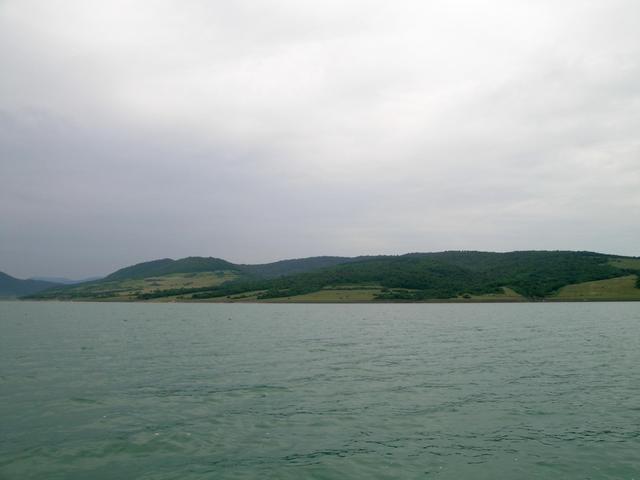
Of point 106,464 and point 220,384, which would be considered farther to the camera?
point 220,384

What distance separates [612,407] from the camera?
93.9 feet

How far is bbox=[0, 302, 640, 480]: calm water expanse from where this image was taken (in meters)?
19.6

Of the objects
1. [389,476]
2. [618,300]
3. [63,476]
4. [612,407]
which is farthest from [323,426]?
[618,300]

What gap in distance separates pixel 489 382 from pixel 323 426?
16667 millimetres

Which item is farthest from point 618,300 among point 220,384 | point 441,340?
point 220,384

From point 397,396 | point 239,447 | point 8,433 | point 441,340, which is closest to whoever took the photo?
point 239,447

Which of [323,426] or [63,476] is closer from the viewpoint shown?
[63,476]

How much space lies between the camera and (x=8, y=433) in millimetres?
23641

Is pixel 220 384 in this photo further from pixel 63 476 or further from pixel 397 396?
pixel 63 476

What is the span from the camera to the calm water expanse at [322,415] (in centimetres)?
1958

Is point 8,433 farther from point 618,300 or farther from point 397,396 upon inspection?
point 618,300

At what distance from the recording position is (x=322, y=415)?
2694 cm

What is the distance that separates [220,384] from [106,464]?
16.0 metres

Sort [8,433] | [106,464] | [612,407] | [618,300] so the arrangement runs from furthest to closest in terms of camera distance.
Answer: [618,300], [612,407], [8,433], [106,464]
